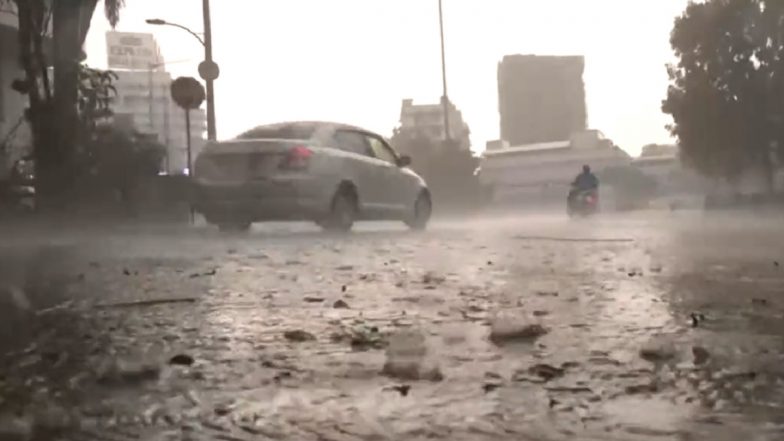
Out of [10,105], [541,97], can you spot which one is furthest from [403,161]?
[541,97]

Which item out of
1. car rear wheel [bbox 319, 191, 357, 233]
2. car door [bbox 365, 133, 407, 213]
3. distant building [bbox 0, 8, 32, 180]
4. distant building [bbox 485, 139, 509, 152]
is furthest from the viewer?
distant building [bbox 485, 139, 509, 152]

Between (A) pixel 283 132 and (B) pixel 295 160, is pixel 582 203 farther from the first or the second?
Result: (B) pixel 295 160

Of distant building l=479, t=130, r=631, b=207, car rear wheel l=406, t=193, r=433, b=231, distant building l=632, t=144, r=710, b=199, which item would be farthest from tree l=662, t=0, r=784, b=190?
car rear wheel l=406, t=193, r=433, b=231

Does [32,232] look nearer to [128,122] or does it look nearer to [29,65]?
[29,65]

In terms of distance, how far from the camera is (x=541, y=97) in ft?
133

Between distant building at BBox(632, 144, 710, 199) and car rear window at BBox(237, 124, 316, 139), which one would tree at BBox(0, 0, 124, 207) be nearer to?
car rear window at BBox(237, 124, 316, 139)

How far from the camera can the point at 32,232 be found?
12.6 metres

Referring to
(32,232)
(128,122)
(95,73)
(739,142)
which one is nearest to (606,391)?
(32,232)

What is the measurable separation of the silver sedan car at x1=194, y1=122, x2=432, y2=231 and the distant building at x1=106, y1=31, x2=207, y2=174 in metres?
6.71

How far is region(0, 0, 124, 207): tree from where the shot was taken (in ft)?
49.7

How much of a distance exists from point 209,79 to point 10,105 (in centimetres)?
391

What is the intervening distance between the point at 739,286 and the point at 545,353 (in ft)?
7.62

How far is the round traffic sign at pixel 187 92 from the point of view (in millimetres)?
19266

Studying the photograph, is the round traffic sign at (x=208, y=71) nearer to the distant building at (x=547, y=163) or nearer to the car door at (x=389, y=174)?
the car door at (x=389, y=174)
